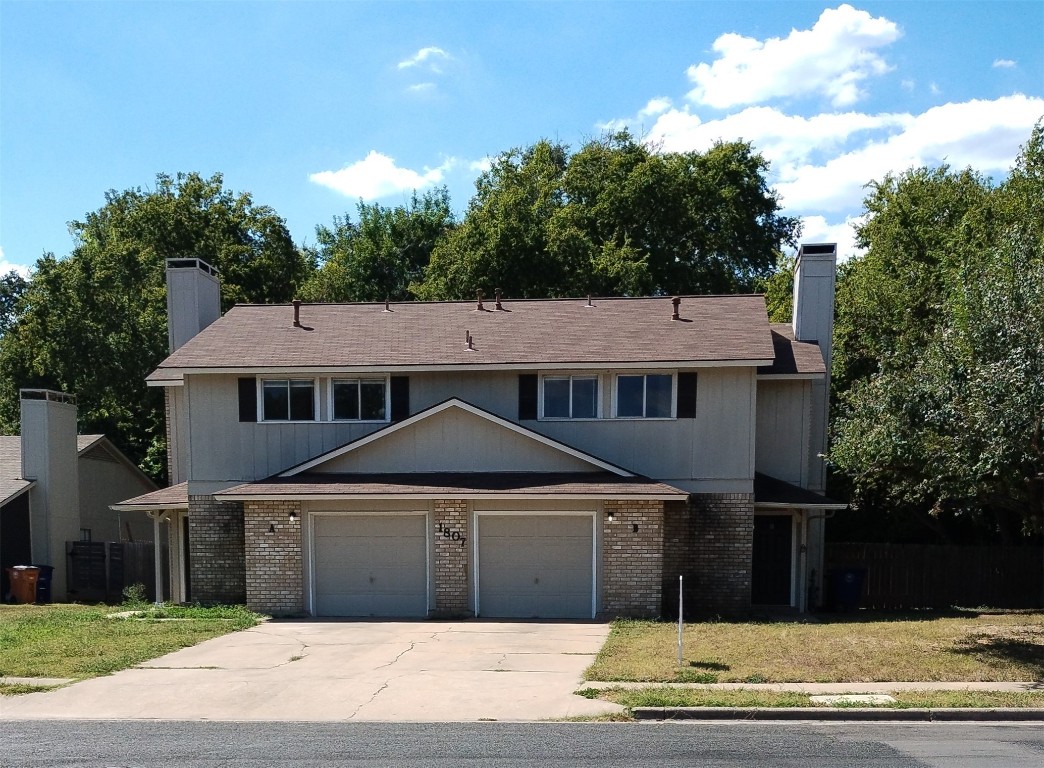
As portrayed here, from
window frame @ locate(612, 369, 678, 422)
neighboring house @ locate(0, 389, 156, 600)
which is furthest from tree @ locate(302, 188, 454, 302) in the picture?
window frame @ locate(612, 369, 678, 422)

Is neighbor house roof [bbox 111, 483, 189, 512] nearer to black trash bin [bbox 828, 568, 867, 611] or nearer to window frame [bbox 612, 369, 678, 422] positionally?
window frame [bbox 612, 369, 678, 422]

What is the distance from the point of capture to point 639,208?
36.7 m

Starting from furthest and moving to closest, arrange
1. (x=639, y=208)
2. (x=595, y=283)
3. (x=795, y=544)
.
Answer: (x=639, y=208)
(x=595, y=283)
(x=795, y=544)

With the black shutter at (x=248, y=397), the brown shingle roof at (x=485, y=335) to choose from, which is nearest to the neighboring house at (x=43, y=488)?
the brown shingle roof at (x=485, y=335)

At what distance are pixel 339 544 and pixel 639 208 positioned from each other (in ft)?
77.8

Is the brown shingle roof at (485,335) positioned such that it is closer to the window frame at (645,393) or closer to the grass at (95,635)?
the window frame at (645,393)

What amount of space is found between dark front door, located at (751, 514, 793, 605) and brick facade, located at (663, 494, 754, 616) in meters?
1.48

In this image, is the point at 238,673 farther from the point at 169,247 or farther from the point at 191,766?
the point at 169,247

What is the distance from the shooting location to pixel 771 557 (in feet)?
61.6

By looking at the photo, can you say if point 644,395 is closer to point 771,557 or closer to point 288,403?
point 771,557

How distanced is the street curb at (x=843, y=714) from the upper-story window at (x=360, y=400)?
10.1 meters

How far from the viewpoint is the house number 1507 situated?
55.3ft

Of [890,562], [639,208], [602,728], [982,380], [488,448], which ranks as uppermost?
[639,208]

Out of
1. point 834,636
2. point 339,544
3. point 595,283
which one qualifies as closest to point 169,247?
point 595,283
